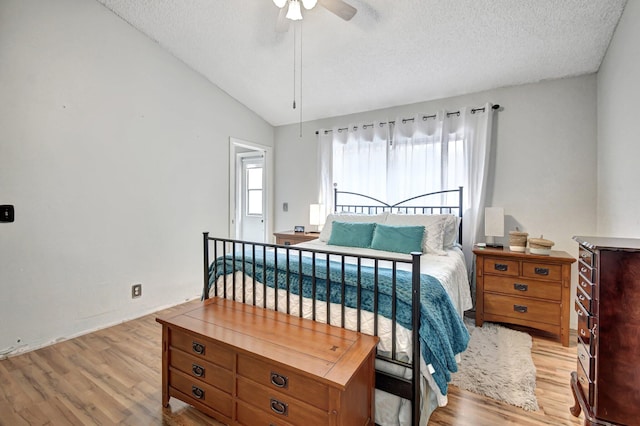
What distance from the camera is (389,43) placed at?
2723 millimetres

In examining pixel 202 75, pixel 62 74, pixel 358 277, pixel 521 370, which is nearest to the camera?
pixel 358 277

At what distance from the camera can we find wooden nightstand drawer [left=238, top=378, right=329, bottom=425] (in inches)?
50.0

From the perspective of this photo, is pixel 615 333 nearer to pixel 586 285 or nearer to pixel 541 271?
pixel 586 285

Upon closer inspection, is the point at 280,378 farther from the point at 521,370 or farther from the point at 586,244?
the point at 521,370

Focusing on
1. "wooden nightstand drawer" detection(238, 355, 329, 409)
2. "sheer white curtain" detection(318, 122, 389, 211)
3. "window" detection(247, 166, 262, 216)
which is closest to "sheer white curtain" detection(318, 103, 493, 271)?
"sheer white curtain" detection(318, 122, 389, 211)

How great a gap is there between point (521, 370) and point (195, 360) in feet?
7.31

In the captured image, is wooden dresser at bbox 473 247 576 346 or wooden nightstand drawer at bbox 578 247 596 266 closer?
wooden nightstand drawer at bbox 578 247 596 266

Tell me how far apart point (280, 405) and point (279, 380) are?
0.12 m

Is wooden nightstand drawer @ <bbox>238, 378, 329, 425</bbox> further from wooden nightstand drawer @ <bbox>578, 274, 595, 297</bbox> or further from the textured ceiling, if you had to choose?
the textured ceiling

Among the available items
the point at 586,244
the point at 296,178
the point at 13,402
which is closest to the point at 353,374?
the point at 586,244

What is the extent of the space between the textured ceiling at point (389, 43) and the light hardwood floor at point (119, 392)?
2558 mm

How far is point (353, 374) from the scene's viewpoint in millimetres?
1211

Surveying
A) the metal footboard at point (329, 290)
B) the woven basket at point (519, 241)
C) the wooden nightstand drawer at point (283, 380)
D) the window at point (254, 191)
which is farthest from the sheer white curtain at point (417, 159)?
the wooden nightstand drawer at point (283, 380)

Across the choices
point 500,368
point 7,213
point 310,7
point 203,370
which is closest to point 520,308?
point 500,368
